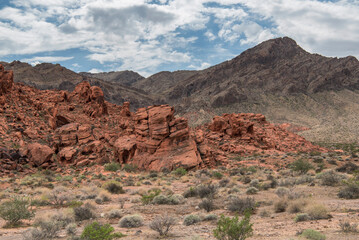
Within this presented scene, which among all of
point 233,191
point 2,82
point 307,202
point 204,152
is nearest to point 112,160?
point 204,152

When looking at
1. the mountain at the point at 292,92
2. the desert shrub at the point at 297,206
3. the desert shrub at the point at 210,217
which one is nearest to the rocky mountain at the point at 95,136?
the desert shrub at the point at 210,217

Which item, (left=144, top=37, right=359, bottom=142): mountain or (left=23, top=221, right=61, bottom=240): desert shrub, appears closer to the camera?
(left=23, top=221, right=61, bottom=240): desert shrub

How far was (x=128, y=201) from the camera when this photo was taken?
15250 millimetres

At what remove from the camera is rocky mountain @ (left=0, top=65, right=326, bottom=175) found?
102ft

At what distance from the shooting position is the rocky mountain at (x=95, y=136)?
31188 mm

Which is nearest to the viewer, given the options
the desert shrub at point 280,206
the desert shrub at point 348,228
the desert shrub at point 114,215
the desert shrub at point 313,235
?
the desert shrub at point 313,235

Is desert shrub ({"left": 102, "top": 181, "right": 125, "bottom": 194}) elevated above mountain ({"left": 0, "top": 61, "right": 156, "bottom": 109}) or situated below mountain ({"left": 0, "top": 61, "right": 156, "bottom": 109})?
below

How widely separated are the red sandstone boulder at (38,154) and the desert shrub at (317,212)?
30.2 meters

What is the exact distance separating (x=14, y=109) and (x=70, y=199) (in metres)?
27.7

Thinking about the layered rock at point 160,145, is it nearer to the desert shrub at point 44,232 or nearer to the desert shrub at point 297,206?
the desert shrub at point 297,206

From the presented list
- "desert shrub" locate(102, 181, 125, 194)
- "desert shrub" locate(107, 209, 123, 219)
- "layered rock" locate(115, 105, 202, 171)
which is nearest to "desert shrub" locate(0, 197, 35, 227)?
"desert shrub" locate(107, 209, 123, 219)

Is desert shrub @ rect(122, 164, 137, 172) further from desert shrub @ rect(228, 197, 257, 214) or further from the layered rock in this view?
desert shrub @ rect(228, 197, 257, 214)

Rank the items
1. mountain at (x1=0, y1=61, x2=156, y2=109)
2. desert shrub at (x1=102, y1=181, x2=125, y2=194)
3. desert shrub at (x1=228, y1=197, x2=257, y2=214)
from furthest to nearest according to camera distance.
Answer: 1. mountain at (x1=0, y1=61, x2=156, y2=109)
2. desert shrub at (x1=102, y1=181, x2=125, y2=194)
3. desert shrub at (x1=228, y1=197, x2=257, y2=214)

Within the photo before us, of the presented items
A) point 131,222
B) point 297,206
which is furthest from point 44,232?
point 297,206
